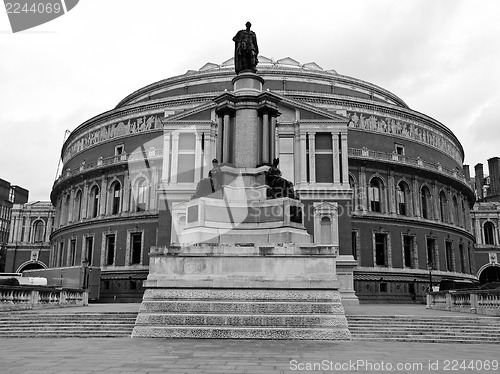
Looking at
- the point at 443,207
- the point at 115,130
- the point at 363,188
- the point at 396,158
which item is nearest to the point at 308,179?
the point at 363,188

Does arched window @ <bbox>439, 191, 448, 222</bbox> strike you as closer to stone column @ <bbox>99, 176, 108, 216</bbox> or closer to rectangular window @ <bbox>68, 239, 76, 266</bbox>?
stone column @ <bbox>99, 176, 108, 216</bbox>

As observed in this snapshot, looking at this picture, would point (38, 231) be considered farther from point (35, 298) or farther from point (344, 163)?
point (35, 298)

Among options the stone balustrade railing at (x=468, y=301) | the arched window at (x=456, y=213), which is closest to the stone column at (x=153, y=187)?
the stone balustrade railing at (x=468, y=301)

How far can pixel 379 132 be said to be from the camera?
158 feet

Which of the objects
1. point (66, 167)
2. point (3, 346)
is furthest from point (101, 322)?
point (66, 167)

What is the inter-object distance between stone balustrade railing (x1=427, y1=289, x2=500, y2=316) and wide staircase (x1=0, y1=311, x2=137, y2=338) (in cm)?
1443

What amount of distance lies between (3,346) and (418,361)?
32.5ft

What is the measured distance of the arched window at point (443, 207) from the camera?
50.6 metres

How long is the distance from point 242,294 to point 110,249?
34.8 metres

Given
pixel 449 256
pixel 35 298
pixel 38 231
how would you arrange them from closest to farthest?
pixel 35 298 < pixel 449 256 < pixel 38 231

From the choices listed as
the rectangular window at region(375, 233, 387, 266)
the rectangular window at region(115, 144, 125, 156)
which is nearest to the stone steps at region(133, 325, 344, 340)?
the rectangular window at region(375, 233, 387, 266)

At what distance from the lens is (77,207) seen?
52438mm

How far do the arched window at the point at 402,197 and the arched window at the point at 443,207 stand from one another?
5.05 meters

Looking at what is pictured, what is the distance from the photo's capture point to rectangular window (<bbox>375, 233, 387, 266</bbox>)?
1756 inches
